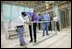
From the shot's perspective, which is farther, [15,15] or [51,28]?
[51,28]

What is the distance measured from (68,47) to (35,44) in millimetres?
1517

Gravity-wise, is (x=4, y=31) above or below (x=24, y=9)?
below

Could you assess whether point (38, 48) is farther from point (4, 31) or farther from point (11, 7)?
point (11, 7)

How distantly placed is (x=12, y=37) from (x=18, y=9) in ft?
9.26

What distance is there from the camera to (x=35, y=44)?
775cm

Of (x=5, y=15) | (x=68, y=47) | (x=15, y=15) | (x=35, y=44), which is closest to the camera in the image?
(x=68, y=47)

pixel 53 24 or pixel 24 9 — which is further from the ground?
pixel 24 9

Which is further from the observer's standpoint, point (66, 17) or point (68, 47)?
point (66, 17)

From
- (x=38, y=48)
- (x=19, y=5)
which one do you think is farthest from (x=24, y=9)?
(x=38, y=48)

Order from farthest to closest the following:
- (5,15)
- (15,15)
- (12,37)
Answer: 1. (15,15)
2. (5,15)
3. (12,37)

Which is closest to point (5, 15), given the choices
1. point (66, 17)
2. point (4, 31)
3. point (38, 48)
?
point (4, 31)

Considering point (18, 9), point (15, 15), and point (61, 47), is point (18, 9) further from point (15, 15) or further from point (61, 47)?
point (61, 47)

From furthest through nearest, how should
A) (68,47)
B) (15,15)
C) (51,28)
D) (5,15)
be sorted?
(51,28) → (15,15) → (5,15) → (68,47)

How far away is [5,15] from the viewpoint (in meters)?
11.5
